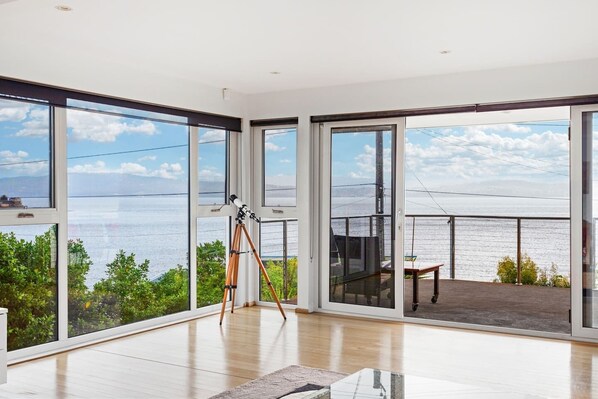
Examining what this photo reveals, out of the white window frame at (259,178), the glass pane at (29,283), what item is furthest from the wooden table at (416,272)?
the glass pane at (29,283)

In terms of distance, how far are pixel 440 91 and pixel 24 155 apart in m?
3.78

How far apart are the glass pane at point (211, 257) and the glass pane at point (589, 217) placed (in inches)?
146

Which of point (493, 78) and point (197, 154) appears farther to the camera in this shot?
point (197, 154)

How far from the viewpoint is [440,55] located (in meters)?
5.24

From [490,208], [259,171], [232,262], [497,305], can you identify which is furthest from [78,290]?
[490,208]

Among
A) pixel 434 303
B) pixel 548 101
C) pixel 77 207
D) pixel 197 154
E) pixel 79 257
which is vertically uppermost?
pixel 548 101

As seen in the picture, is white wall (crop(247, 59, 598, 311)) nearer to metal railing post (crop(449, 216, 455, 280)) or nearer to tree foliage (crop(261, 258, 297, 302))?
tree foliage (crop(261, 258, 297, 302))

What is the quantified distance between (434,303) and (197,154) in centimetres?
340

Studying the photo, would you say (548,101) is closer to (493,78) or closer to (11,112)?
(493,78)

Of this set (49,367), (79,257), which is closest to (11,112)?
(79,257)

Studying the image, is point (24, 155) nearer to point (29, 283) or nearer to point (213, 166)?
point (29, 283)

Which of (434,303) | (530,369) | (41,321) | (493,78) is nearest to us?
(530,369)

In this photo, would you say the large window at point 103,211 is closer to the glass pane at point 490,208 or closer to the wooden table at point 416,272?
the wooden table at point 416,272

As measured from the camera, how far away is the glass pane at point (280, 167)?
707cm
